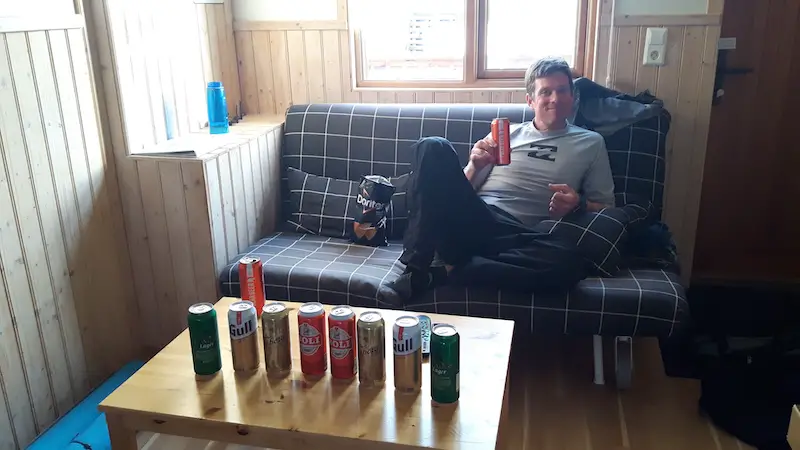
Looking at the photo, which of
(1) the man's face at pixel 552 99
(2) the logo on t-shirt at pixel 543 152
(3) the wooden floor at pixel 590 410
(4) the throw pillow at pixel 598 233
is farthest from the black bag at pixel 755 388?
(1) the man's face at pixel 552 99

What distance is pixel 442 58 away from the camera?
9.46 ft

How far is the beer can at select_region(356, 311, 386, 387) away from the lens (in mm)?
1381

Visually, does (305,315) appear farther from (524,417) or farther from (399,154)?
(399,154)

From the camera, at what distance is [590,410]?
2.07m

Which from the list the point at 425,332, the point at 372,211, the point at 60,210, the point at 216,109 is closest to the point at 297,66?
the point at 216,109

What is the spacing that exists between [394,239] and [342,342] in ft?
3.71

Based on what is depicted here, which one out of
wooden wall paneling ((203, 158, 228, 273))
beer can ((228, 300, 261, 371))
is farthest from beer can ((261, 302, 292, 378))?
wooden wall paneling ((203, 158, 228, 273))

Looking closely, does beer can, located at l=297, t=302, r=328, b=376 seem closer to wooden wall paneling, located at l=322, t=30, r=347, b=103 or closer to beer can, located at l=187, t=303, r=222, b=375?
beer can, located at l=187, t=303, r=222, b=375

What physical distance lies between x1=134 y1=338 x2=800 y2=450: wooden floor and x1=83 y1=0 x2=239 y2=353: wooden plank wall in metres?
0.53

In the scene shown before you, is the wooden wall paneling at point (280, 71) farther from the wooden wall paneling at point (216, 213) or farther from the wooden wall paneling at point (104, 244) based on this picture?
the wooden wall paneling at point (104, 244)

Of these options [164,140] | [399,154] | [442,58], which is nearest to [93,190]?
[164,140]

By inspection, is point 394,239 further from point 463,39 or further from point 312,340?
point 312,340

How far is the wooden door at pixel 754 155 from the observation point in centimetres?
268

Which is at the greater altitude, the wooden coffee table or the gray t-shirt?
the gray t-shirt
